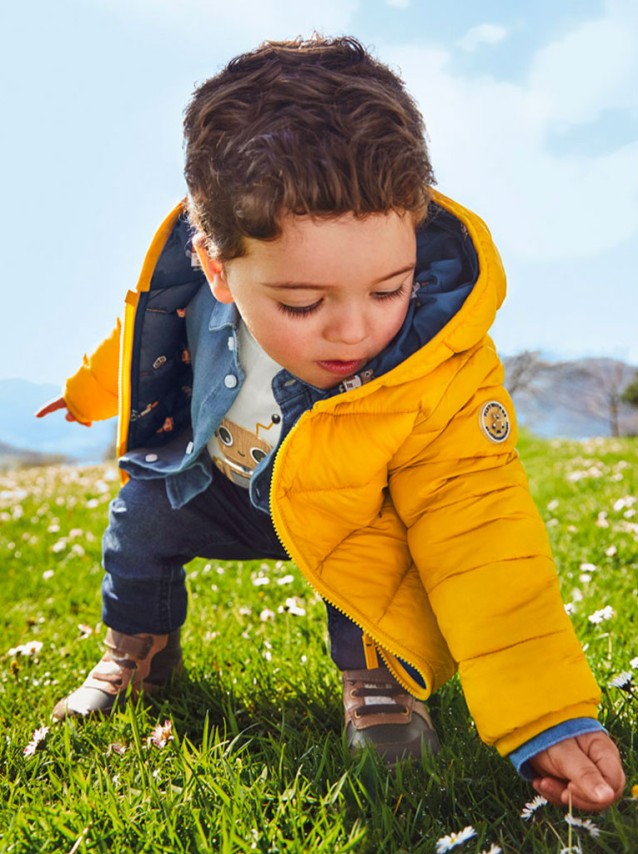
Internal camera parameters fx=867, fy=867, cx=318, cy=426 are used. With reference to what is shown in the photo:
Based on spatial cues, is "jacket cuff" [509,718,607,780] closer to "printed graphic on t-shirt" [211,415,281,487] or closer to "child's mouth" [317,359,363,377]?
"child's mouth" [317,359,363,377]

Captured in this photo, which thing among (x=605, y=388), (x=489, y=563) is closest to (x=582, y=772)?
(x=489, y=563)

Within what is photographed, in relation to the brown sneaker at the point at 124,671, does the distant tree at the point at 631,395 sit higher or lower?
lower

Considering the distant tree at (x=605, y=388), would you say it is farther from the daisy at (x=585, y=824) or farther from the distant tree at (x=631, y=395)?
the daisy at (x=585, y=824)

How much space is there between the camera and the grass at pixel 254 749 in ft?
7.31

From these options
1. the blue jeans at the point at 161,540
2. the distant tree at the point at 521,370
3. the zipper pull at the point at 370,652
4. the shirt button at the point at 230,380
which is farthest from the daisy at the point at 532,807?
the distant tree at the point at 521,370

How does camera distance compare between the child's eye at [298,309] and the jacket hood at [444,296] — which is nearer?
the child's eye at [298,309]

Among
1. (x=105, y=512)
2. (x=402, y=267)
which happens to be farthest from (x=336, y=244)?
(x=105, y=512)

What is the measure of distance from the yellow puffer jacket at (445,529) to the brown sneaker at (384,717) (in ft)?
0.27

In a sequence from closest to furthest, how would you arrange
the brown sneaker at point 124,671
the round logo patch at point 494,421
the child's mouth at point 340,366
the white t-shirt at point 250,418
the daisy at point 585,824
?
the daisy at point 585,824 → the child's mouth at point 340,366 → the round logo patch at point 494,421 → the white t-shirt at point 250,418 → the brown sneaker at point 124,671

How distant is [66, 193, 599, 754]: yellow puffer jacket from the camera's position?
244 centimetres

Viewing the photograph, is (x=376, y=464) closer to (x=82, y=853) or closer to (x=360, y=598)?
(x=360, y=598)

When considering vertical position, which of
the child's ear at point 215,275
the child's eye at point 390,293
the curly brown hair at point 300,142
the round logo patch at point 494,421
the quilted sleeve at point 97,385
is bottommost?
the round logo patch at point 494,421

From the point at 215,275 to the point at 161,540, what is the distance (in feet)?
3.66

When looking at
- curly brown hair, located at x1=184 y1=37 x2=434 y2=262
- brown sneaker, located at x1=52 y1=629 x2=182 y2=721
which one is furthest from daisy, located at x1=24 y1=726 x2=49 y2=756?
curly brown hair, located at x1=184 y1=37 x2=434 y2=262
